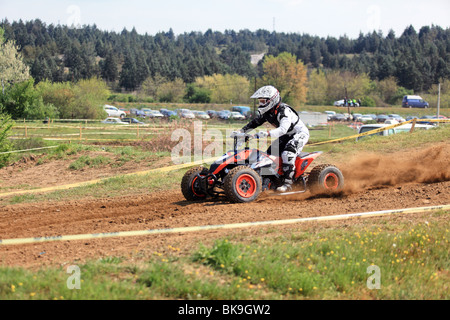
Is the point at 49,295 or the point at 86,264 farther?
the point at 86,264

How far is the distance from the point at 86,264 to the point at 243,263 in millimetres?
1885

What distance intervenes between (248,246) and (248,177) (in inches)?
140

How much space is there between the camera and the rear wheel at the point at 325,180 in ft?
34.0

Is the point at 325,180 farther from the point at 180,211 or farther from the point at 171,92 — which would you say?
the point at 171,92

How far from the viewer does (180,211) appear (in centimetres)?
925

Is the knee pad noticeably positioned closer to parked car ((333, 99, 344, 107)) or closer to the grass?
the grass

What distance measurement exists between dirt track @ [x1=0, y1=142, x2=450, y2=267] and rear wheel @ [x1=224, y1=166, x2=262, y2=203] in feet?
0.78

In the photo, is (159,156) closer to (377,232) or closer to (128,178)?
(128,178)

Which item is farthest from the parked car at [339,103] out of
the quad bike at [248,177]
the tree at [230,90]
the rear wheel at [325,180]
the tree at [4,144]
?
the quad bike at [248,177]

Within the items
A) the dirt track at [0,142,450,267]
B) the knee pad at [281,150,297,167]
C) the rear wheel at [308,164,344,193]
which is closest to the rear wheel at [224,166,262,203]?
the dirt track at [0,142,450,267]

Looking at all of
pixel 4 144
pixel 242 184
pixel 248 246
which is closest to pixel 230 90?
pixel 4 144

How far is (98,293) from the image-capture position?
4.55 metres

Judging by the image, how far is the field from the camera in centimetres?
495
